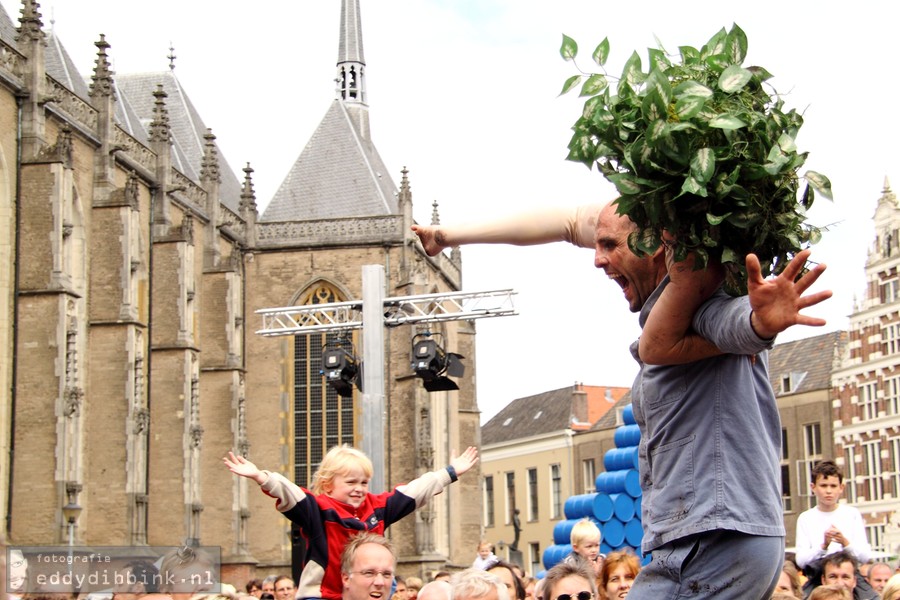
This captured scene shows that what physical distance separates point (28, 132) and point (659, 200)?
24625 millimetres

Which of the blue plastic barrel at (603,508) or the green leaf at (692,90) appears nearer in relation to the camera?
the green leaf at (692,90)

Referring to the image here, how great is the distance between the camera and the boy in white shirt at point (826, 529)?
22.3 ft

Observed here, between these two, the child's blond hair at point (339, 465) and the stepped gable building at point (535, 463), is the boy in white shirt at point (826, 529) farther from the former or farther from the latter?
the stepped gable building at point (535, 463)

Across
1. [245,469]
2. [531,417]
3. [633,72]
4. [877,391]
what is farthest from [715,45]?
[531,417]

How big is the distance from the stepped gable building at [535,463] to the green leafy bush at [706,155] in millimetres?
48191

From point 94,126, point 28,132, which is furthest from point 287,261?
point 28,132

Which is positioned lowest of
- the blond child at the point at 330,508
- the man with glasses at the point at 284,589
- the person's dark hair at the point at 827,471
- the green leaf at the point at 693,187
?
the man with glasses at the point at 284,589

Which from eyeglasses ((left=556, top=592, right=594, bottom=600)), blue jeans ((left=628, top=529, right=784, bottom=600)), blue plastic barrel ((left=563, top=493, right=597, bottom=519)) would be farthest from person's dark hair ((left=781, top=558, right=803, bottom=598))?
blue plastic barrel ((left=563, top=493, right=597, bottom=519))

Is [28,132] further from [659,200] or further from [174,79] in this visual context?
[659,200]

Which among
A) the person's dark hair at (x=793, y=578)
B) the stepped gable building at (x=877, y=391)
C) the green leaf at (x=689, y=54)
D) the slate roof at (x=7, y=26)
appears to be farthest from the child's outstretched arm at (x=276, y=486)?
the stepped gable building at (x=877, y=391)

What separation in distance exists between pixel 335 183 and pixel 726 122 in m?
36.7

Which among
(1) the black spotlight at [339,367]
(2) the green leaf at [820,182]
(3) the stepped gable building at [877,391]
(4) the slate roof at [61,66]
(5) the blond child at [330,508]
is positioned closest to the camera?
(2) the green leaf at [820,182]

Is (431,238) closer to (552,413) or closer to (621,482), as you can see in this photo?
(621,482)

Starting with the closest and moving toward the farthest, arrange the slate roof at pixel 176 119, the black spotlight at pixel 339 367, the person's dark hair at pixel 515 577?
the person's dark hair at pixel 515 577 → the black spotlight at pixel 339 367 → the slate roof at pixel 176 119
